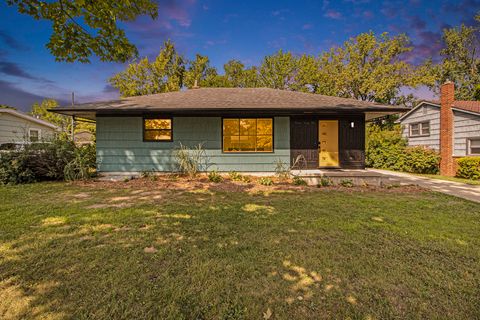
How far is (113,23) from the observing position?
4504 millimetres

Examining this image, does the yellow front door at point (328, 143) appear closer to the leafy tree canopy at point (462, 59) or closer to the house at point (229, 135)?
the house at point (229, 135)

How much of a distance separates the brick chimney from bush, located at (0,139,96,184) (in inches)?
652

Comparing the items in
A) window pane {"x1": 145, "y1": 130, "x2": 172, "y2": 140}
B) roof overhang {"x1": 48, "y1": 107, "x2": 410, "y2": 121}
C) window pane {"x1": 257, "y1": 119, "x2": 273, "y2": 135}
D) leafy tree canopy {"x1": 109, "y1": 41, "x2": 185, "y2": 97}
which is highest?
leafy tree canopy {"x1": 109, "y1": 41, "x2": 185, "y2": 97}

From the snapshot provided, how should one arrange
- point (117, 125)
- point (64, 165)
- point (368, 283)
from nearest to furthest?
1. point (368, 283)
2. point (64, 165)
3. point (117, 125)

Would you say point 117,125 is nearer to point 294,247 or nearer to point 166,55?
point 294,247

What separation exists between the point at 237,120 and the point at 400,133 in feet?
41.0

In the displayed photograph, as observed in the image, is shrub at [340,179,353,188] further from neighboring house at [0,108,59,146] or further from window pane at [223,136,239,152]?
neighboring house at [0,108,59,146]

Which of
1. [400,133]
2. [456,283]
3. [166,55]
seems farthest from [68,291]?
[166,55]

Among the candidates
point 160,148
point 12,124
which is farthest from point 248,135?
point 12,124

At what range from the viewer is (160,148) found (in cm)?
914

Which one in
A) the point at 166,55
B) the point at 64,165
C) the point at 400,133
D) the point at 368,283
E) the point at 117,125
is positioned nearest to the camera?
the point at 368,283

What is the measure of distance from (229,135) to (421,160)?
10350 millimetres

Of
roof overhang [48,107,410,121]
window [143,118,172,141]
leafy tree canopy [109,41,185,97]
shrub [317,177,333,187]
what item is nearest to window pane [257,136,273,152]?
roof overhang [48,107,410,121]

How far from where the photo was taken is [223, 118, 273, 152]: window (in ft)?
30.8
